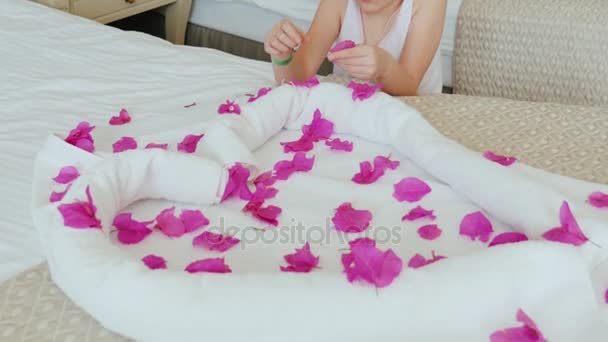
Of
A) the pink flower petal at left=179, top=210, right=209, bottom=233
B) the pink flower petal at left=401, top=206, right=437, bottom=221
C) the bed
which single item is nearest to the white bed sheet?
the bed

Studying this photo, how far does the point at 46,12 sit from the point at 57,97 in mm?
483

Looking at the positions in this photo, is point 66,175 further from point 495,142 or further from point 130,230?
Answer: point 495,142

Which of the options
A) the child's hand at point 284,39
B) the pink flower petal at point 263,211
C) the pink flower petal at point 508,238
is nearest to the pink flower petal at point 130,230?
the pink flower petal at point 263,211

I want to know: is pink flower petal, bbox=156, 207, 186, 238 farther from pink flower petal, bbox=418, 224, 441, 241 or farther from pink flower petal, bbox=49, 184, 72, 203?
pink flower petal, bbox=418, 224, 441, 241

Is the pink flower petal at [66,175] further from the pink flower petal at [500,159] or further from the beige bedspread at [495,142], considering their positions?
the pink flower petal at [500,159]

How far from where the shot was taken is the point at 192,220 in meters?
0.75

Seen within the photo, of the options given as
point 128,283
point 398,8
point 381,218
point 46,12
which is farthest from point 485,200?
point 46,12

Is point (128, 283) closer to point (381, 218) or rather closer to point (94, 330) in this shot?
point (94, 330)

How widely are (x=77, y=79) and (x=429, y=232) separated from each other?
0.82 metres

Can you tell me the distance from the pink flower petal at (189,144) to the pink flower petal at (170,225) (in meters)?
0.17

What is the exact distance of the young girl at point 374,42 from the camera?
1108 mm

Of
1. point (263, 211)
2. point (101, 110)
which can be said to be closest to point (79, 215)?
point (263, 211)

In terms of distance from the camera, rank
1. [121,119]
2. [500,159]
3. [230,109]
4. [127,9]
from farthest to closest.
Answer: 1. [127,9]
2. [121,119]
3. [230,109]
4. [500,159]

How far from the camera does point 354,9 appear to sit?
1.35 meters
